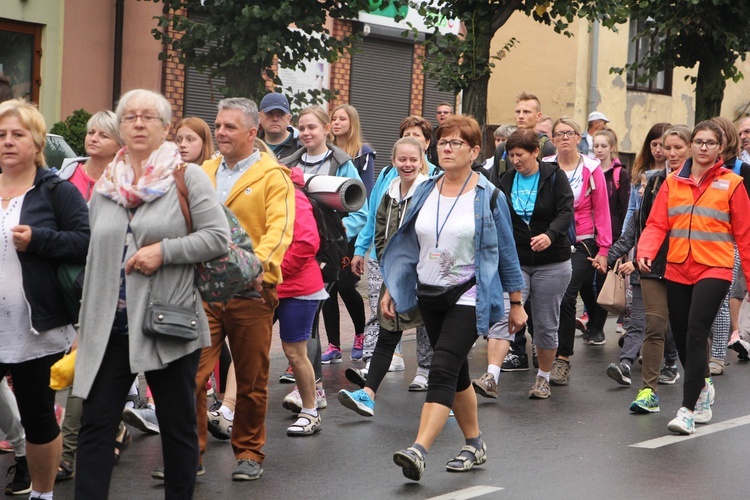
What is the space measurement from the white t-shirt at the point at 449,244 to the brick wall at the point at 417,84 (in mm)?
17786

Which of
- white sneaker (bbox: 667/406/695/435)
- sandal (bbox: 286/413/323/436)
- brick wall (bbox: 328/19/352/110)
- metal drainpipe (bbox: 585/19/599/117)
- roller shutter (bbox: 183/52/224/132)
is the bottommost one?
sandal (bbox: 286/413/323/436)

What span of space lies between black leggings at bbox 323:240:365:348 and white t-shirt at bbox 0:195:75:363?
4889mm

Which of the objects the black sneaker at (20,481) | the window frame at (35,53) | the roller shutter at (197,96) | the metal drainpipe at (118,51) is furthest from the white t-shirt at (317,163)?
the roller shutter at (197,96)

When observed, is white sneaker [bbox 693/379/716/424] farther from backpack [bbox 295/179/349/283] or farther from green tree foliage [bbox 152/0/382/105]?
green tree foliage [bbox 152/0/382/105]

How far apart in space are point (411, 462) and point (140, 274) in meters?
2.00

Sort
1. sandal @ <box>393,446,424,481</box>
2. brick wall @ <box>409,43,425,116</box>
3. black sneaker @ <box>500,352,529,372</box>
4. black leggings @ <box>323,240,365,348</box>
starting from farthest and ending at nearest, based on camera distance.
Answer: brick wall @ <box>409,43,425,116</box>
black sneaker @ <box>500,352,529,372</box>
black leggings @ <box>323,240,365,348</box>
sandal @ <box>393,446,424,481</box>

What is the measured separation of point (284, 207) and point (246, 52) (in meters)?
8.46

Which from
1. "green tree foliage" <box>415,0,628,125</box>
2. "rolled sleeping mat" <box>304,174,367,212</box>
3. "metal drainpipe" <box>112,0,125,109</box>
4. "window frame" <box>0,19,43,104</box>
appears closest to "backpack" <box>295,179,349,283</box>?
"rolled sleeping mat" <box>304,174,367,212</box>

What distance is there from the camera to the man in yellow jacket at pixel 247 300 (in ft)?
21.2

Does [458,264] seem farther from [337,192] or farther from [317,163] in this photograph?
[317,163]

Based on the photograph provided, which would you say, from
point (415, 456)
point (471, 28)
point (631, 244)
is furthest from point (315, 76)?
point (415, 456)

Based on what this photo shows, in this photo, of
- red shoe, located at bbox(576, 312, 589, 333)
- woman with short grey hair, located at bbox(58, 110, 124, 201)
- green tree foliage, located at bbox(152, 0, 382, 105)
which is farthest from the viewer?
green tree foliage, located at bbox(152, 0, 382, 105)

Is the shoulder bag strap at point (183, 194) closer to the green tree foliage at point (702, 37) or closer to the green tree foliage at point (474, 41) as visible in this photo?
the green tree foliage at point (474, 41)

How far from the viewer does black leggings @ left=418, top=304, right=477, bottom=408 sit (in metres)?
6.62
